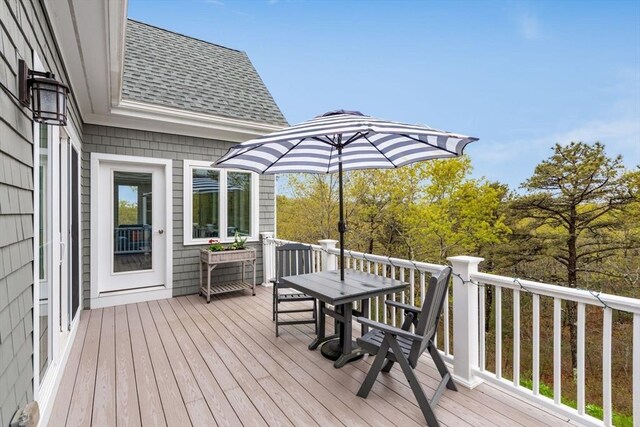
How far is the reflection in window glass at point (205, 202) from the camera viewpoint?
18.5 feet

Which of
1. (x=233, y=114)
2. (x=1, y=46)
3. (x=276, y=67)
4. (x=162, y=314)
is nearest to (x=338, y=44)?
(x=276, y=67)

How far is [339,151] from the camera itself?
328 centimetres

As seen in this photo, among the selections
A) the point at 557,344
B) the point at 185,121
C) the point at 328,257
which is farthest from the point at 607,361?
the point at 185,121

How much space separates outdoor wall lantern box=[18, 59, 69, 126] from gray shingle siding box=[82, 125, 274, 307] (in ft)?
10.7

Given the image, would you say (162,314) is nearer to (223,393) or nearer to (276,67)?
(223,393)

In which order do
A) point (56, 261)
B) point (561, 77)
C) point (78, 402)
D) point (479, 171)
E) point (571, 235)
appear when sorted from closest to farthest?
point (78, 402), point (56, 261), point (571, 235), point (479, 171), point (561, 77)

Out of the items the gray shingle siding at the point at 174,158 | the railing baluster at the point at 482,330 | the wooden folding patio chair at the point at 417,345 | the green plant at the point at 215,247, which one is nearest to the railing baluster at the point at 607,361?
the railing baluster at the point at 482,330

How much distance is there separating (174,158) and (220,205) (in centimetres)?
108

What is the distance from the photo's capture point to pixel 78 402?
2459mm

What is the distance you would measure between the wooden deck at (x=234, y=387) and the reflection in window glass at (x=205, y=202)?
2.08 m

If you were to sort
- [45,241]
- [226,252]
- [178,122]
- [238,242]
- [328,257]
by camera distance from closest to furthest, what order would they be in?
[45,241]
[328,257]
[178,122]
[226,252]
[238,242]

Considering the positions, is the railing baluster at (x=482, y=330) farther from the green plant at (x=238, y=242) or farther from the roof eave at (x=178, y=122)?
the roof eave at (x=178, y=122)

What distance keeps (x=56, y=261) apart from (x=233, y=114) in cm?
396

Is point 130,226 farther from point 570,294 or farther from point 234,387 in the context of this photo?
point 570,294
